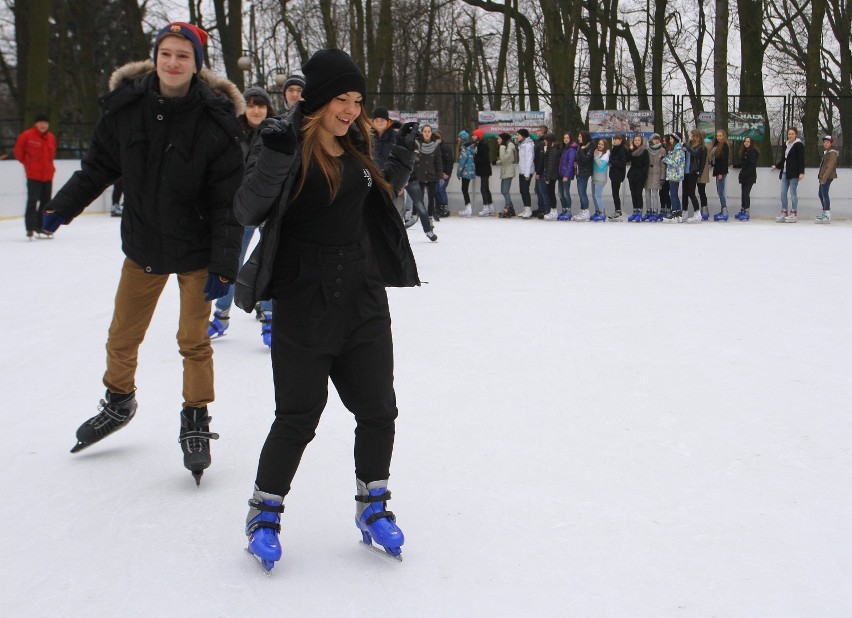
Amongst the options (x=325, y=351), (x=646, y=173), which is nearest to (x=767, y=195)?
(x=646, y=173)

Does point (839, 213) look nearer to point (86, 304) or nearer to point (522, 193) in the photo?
point (522, 193)

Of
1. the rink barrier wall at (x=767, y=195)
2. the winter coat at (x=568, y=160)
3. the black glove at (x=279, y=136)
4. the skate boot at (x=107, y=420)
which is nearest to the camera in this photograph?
the black glove at (x=279, y=136)

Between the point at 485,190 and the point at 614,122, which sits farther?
the point at 614,122

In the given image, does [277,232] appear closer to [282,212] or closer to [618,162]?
[282,212]

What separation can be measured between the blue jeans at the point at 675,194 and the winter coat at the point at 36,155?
953 cm

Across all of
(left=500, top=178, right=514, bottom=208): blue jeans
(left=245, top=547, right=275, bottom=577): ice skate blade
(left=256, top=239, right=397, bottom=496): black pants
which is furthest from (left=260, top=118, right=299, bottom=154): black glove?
(left=500, top=178, right=514, bottom=208): blue jeans

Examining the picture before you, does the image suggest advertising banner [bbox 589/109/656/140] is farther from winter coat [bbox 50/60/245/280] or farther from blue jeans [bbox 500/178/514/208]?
winter coat [bbox 50/60/245/280]

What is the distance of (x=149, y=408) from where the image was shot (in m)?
4.45

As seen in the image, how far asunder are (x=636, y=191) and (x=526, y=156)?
6.84ft

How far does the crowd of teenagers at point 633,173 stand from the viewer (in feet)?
51.5

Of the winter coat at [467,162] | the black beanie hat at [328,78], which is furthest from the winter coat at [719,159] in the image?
the black beanie hat at [328,78]

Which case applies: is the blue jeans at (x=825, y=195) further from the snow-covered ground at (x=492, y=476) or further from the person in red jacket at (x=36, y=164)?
the person in red jacket at (x=36, y=164)

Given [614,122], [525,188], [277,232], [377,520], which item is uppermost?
[614,122]

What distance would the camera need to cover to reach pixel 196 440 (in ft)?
11.3
